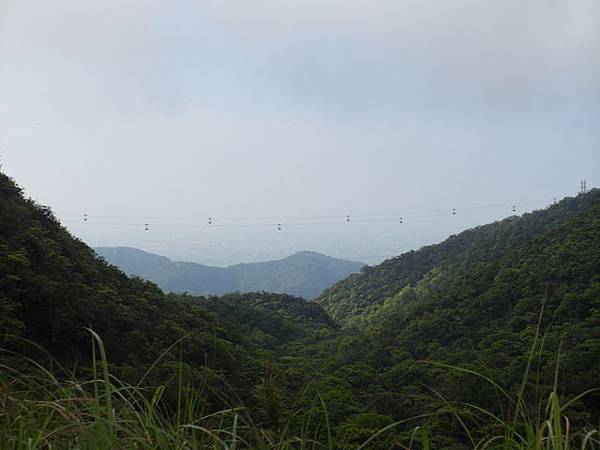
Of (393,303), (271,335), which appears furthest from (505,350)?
(393,303)

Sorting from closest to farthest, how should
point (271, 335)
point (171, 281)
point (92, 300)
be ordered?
1. point (92, 300)
2. point (271, 335)
3. point (171, 281)

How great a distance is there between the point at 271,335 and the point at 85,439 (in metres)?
27.5

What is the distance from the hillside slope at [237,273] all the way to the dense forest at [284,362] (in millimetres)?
52692

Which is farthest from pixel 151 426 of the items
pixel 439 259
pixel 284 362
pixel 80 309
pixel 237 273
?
pixel 237 273

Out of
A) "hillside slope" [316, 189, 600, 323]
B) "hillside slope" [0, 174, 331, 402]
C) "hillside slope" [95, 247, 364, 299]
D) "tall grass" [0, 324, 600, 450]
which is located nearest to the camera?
"tall grass" [0, 324, 600, 450]

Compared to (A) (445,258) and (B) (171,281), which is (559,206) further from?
(B) (171,281)

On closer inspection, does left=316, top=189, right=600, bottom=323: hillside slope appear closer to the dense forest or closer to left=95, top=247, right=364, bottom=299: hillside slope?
the dense forest

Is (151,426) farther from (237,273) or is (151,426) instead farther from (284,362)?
(237,273)

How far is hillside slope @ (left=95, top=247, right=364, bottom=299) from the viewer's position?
86.1 m

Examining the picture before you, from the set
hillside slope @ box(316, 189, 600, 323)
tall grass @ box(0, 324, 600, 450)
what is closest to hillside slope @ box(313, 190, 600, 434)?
tall grass @ box(0, 324, 600, 450)

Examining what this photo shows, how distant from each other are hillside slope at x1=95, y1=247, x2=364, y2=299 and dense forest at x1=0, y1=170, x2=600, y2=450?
52.7 meters

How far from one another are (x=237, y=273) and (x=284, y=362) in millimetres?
82082

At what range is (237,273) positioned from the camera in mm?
100062

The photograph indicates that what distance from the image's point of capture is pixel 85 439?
3.21 ft
